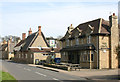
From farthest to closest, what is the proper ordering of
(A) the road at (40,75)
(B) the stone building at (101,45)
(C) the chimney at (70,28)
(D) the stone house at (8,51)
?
(D) the stone house at (8,51)
(C) the chimney at (70,28)
(B) the stone building at (101,45)
(A) the road at (40,75)

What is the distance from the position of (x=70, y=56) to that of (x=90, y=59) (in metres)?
8.44

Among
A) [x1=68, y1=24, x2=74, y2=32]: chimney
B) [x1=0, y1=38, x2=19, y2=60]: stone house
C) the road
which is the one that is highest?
[x1=68, y1=24, x2=74, y2=32]: chimney

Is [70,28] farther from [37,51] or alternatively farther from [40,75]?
[40,75]

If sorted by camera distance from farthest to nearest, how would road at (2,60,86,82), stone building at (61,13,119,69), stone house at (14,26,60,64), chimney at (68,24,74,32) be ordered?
1. stone house at (14,26,60,64)
2. chimney at (68,24,74,32)
3. stone building at (61,13,119,69)
4. road at (2,60,86,82)

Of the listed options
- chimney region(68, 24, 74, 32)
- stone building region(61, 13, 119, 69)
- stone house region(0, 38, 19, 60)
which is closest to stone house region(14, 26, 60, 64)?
chimney region(68, 24, 74, 32)

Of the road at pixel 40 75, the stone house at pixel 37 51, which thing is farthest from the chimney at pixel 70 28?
the road at pixel 40 75

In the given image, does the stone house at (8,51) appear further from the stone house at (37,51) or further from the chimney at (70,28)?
the chimney at (70,28)

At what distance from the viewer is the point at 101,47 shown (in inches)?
1231

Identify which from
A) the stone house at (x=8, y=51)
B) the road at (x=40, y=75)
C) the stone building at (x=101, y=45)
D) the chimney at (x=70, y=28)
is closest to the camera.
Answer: the road at (x=40, y=75)

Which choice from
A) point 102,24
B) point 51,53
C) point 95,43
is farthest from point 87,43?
point 51,53

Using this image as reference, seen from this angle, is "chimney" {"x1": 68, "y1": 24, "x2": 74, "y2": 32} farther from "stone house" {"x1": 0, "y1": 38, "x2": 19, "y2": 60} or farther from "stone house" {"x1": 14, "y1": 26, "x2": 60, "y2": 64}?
"stone house" {"x1": 0, "y1": 38, "x2": 19, "y2": 60}

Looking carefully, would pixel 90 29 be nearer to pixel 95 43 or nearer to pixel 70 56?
pixel 95 43

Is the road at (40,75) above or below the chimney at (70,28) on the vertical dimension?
below

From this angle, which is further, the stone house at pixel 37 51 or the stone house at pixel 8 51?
the stone house at pixel 8 51
